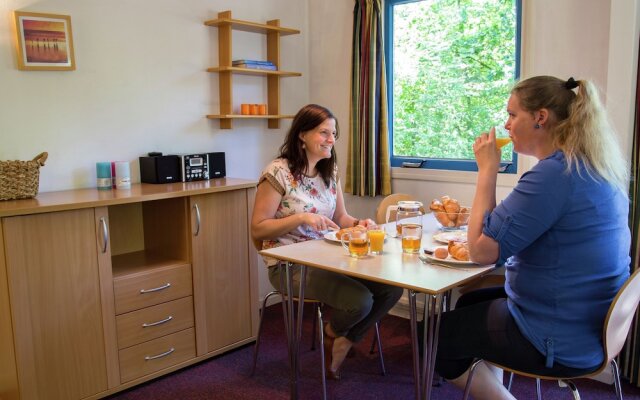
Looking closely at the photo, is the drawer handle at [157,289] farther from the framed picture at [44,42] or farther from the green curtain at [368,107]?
the green curtain at [368,107]

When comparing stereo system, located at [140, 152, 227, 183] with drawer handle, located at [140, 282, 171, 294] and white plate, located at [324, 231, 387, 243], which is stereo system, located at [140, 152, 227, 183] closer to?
drawer handle, located at [140, 282, 171, 294]

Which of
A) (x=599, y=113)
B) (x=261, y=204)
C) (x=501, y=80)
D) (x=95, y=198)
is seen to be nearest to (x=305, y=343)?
(x=261, y=204)

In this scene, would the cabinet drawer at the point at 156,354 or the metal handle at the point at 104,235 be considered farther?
the cabinet drawer at the point at 156,354

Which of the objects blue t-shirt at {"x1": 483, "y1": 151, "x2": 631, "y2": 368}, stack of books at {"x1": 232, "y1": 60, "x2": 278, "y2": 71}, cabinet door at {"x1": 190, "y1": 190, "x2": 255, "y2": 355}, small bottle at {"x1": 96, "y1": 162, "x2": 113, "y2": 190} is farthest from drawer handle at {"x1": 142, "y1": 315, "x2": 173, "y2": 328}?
blue t-shirt at {"x1": 483, "y1": 151, "x2": 631, "y2": 368}

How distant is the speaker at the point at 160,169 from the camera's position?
3135 mm

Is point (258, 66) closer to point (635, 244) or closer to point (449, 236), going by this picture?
point (449, 236)

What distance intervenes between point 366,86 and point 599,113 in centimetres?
214

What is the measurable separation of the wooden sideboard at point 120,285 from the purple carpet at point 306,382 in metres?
0.10

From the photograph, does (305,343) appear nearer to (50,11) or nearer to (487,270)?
(487,270)

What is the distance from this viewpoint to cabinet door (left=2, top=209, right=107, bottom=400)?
2.42 m

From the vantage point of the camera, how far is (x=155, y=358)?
2920 millimetres

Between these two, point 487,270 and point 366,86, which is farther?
point 366,86

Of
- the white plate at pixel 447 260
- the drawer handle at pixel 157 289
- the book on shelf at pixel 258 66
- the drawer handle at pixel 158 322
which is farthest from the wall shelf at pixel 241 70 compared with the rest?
the white plate at pixel 447 260

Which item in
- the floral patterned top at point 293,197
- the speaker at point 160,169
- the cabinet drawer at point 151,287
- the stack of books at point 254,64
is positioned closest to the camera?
the floral patterned top at point 293,197
